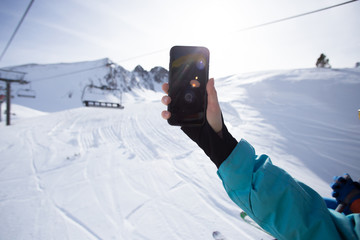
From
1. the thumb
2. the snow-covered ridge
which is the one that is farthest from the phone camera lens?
the snow-covered ridge

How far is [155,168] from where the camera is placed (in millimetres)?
4398

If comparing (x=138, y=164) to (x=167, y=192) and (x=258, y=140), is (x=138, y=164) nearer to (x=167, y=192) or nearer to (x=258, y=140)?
(x=167, y=192)

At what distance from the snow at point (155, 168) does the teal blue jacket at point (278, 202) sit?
1.78 metres

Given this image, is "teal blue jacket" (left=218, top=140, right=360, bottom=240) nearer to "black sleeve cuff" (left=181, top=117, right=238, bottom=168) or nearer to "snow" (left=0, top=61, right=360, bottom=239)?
"black sleeve cuff" (left=181, top=117, right=238, bottom=168)

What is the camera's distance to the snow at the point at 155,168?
2592 millimetres

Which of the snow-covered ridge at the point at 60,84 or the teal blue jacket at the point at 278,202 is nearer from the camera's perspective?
the teal blue jacket at the point at 278,202

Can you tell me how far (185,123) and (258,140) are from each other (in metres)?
4.91

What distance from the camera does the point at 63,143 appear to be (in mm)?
7227

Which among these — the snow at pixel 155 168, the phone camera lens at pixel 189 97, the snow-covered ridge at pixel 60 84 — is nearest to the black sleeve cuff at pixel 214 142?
the phone camera lens at pixel 189 97

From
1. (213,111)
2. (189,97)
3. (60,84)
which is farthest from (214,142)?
(60,84)

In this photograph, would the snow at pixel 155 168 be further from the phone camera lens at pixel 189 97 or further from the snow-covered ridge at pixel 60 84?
the snow-covered ridge at pixel 60 84

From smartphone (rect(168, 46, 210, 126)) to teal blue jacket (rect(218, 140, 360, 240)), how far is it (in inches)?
15.3

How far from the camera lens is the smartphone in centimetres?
117

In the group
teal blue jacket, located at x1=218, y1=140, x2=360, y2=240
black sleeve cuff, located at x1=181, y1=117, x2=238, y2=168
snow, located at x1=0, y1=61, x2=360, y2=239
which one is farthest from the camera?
snow, located at x1=0, y1=61, x2=360, y2=239
